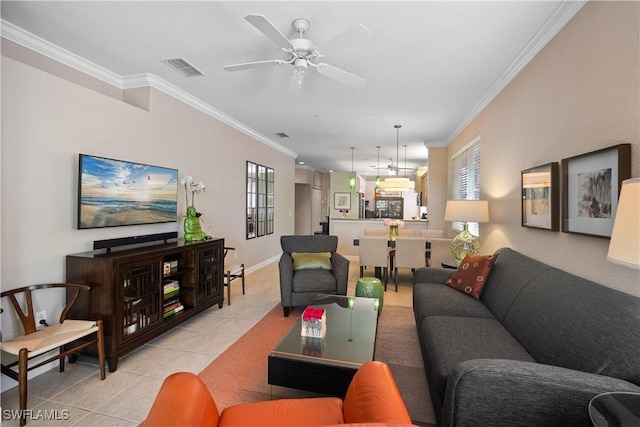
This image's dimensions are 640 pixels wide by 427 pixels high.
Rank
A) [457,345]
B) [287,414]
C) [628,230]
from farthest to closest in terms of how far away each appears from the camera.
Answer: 1. [457,345]
2. [287,414]
3. [628,230]

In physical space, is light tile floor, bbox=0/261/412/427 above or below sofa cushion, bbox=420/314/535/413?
below

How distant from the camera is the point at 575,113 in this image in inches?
79.5

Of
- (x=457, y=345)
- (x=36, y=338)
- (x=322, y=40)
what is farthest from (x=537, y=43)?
(x=36, y=338)

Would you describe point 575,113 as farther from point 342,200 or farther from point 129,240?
point 342,200

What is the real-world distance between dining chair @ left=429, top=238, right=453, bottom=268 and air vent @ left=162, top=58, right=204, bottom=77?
3993 millimetres

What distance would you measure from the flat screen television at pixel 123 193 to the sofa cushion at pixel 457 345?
3000mm

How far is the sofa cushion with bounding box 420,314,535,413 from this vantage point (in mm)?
1611

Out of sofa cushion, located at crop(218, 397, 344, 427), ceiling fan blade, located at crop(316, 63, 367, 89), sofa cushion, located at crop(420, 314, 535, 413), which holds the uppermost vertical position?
ceiling fan blade, located at crop(316, 63, 367, 89)

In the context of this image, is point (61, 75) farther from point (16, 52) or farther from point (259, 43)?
point (259, 43)

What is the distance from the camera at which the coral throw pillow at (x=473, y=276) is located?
272 cm

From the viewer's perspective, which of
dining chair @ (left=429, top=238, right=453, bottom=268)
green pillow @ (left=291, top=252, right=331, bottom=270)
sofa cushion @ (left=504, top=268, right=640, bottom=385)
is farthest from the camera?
dining chair @ (left=429, top=238, right=453, bottom=268)

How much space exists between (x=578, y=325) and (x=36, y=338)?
333cm

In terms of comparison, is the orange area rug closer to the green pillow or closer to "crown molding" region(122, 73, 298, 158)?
the green pillow

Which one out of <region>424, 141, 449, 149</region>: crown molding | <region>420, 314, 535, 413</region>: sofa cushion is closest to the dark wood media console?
<region>420, 314, 535, 413</region>: sofa cushion
